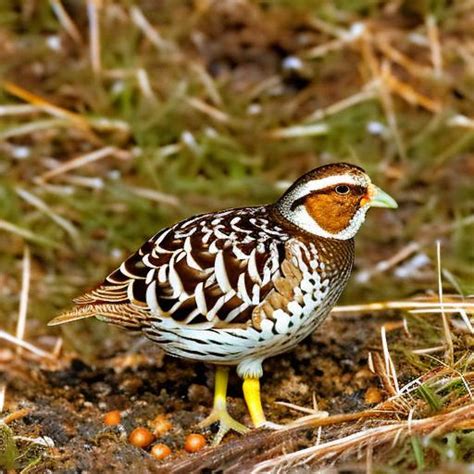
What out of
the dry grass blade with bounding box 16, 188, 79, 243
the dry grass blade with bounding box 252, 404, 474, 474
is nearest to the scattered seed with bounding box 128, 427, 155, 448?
the dry grass blade with bounding box 252, 404, 474, 474

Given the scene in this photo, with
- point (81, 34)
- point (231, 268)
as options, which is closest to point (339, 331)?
point (231, 268)

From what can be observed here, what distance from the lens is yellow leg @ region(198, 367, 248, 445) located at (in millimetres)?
3713

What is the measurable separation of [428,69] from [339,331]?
8.44ft

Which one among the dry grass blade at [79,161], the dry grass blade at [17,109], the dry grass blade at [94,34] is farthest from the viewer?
the dry grass blade at [94,34]

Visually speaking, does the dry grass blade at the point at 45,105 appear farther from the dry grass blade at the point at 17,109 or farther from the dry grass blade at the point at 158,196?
the dry grass blade at the point at 158,196

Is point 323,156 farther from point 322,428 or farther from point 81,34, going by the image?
point 322,428

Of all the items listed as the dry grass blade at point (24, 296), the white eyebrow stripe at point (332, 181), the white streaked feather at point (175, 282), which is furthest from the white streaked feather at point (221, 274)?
the dry grass blade at point (24, 296)

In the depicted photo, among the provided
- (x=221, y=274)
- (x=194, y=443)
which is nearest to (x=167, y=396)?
(x=194, y=443)

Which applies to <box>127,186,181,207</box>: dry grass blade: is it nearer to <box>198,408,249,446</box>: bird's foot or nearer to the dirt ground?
the dirt ground

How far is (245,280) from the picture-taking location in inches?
137

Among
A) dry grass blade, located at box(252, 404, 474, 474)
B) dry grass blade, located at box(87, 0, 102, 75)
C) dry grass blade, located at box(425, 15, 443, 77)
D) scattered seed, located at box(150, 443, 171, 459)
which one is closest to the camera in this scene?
dry grass blade, located at box(252, 404, 474, 474)

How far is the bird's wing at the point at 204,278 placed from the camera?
3477 mm

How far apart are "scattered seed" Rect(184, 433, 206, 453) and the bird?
0.05m

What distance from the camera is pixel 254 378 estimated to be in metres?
3.73
